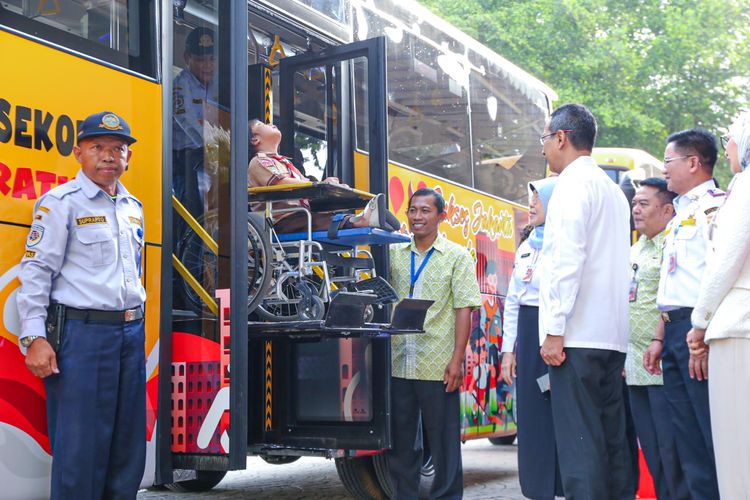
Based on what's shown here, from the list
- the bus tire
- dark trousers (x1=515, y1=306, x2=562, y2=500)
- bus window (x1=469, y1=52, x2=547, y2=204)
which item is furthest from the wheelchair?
bus window (x1=469, y1=52, x2=547, y2=204)

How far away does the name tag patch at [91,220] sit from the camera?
4238 millimetres

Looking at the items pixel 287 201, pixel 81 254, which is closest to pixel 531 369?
pixel 287 201

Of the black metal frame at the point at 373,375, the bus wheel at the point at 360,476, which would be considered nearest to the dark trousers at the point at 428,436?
the black metal frame at the point at 373,375

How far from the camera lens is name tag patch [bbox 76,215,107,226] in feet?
13.9

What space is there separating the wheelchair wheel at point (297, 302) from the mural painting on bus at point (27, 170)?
168 cm

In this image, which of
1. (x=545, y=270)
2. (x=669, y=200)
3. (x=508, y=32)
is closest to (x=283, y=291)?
(x=545, y=270)

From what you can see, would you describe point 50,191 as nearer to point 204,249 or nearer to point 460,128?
point 204,249

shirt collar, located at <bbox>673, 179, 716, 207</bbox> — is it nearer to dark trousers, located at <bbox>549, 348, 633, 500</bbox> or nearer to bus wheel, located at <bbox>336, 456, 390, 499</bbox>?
dark trousers, located at <bbox>549, 348, 633, 500</bbox>

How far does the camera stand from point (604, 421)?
4.42m

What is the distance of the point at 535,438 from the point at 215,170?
7.08 feet

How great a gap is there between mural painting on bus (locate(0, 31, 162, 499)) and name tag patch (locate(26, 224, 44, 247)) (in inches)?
2.3

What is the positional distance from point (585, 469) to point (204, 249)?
2003 millimetres

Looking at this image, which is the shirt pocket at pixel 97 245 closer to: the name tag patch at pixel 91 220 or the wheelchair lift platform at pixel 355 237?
the name tag patch at pixel 91 220

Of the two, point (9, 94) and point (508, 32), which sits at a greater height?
point (508, 32)
